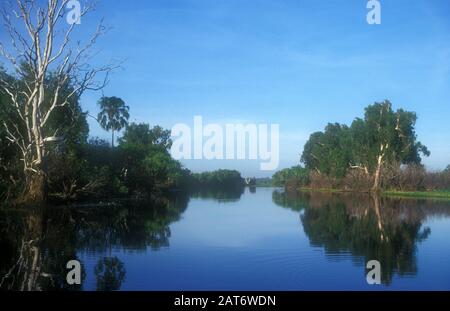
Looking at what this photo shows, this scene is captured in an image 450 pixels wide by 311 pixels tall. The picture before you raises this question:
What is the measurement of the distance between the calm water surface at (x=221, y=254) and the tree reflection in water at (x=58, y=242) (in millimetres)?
22

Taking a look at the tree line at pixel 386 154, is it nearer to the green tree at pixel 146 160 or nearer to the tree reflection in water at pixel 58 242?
the green tree at pixel 146 160

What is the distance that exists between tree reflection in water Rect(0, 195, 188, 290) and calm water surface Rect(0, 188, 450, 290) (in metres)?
0.02

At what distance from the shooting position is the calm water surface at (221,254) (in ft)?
27.2

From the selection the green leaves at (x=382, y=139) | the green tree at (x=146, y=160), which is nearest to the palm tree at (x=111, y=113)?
the green tree at (x=146, y=160)

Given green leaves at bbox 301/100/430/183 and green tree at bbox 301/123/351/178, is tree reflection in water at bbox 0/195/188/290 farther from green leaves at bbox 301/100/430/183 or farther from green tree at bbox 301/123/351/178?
green tree at bbox 301/123/351/178

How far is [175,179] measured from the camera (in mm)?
60406

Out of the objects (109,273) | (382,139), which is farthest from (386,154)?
(109,273)

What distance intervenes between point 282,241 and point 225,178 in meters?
97.1

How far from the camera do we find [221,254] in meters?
11.5

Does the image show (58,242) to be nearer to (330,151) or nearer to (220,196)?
(220,196)

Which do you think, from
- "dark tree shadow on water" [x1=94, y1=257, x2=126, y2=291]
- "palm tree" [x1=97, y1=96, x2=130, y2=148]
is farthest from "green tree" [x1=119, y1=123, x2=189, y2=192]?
"dark tree shadow on water" [x1=94, y1=257, x2=126, y2=291]

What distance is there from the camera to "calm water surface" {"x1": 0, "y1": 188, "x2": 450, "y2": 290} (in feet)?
27.2
